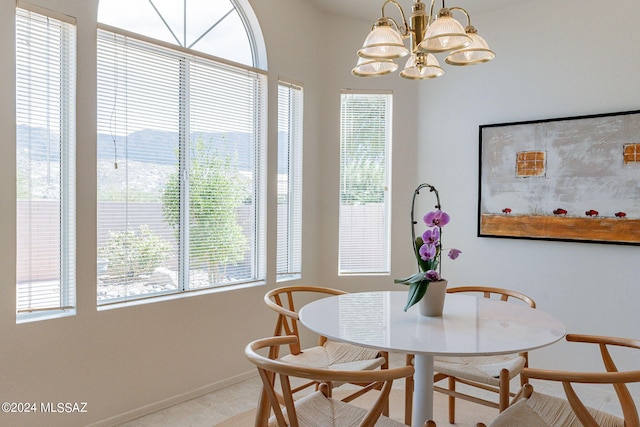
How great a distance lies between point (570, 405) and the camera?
5.12ft

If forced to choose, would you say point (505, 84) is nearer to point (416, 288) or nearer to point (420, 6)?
point (420, 6)

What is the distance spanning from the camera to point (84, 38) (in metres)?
2.48

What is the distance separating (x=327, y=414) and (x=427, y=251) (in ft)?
2.49

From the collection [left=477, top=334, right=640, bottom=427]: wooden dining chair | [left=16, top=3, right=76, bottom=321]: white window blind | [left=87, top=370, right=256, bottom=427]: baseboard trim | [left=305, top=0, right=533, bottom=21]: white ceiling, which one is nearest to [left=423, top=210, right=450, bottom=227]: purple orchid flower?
[left=477, top=334, right=640, bottom=427]: wooden dining chair

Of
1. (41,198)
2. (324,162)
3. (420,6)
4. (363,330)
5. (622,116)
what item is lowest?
(363,330)

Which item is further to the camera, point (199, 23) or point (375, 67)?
point (199, 23)

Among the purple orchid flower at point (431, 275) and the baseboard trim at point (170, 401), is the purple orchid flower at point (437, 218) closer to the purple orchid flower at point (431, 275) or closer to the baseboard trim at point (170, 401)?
the purple orchid flower at point (431, 275)

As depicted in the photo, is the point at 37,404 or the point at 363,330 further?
the point at 37,404

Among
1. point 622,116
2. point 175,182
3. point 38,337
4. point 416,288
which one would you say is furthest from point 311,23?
point 38,337

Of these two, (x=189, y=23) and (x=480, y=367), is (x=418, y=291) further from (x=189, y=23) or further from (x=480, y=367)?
(x=189, y=23)

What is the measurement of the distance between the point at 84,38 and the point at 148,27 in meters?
0.48

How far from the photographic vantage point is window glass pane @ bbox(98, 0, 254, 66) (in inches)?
108

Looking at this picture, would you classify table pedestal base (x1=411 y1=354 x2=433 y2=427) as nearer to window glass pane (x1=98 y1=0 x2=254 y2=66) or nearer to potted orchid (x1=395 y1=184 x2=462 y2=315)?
potted orchid (x1=395 y1=184 x2=462 y2=315)

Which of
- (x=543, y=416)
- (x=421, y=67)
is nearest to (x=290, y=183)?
(x=421, y=67)
